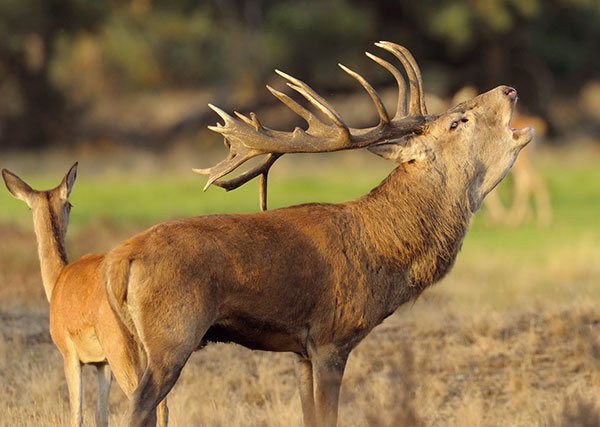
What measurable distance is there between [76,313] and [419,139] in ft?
7.85

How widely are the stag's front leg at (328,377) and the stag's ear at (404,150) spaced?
137cm

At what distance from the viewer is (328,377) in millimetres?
5852

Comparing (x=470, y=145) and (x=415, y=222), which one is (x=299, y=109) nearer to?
(x=415, y=222)

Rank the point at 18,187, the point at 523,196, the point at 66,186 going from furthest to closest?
the point at 523,196 → the point at 18,187 → the point at 66,186

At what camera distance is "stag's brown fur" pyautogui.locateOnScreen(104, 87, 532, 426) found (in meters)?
5.39

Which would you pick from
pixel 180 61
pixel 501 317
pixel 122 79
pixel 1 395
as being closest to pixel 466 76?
pixel 180 61

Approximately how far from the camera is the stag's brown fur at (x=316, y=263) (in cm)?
539

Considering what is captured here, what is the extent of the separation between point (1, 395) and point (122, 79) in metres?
31.2

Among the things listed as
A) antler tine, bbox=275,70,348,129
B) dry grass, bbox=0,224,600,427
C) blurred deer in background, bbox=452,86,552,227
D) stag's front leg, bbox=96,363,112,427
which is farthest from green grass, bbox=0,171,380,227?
antler tine, bbox=275,70,348,129

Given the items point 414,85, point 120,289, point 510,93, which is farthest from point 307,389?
point 510,93

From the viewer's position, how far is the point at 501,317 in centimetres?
909

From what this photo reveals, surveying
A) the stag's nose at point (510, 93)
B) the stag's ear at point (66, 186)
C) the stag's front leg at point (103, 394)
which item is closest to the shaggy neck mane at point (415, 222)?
the stag's nose at point (510, 93)

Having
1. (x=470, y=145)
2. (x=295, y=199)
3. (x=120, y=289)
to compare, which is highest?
(x=295, y=199)

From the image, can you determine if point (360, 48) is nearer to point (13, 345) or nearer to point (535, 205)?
point (535, 205)
